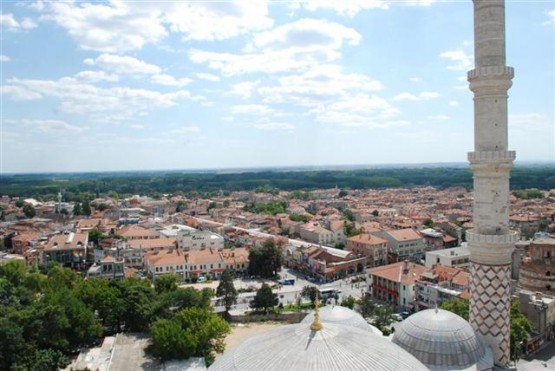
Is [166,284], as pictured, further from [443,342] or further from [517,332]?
[443,342]

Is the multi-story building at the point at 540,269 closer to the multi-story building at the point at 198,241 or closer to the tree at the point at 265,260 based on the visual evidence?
the tree at the point at 265,260

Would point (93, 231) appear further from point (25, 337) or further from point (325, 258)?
point (25, 337)

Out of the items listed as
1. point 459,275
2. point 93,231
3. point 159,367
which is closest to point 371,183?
point 93,231

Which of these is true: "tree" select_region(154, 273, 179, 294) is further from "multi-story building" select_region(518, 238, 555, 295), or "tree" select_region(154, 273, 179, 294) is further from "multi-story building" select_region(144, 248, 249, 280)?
"multi-story building" select_region(518, 238, 555, 295)

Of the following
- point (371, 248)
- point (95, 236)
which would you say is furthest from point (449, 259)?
point (95, 236)

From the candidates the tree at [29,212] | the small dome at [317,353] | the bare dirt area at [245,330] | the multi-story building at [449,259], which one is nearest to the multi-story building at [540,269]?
the multi-story building at [449,259]

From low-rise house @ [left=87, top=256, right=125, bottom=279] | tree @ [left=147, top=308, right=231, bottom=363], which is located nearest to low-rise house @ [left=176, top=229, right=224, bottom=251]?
low-rise house @ [left=87, top=256, right=125, bottom=279]
